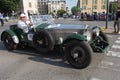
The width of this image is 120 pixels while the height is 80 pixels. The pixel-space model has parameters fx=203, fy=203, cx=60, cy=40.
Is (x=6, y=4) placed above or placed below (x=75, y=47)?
above

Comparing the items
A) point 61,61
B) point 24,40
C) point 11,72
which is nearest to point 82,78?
point 61,61

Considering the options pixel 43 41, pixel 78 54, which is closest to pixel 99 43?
pixel 78 54

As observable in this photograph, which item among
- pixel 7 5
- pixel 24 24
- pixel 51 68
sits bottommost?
pixel 51 68

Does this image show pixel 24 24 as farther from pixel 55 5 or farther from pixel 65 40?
pixel 55 5

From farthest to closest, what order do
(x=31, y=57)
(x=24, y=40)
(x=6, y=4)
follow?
(x=6, y=4), (x=24, y=40), (x=31, y=57)

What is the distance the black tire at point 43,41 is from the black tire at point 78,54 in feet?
2.58

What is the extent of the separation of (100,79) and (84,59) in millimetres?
791

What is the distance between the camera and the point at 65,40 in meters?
5.71

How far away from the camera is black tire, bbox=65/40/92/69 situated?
528cm

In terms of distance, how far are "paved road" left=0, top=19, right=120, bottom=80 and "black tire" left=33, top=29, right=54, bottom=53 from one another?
329mm

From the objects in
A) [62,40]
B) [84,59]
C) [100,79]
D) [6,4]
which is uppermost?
[6,4]

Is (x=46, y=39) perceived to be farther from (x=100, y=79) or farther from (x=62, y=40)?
(x=100, y=79)

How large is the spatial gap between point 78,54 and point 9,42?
336 centimetres

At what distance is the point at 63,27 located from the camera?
6.41m
